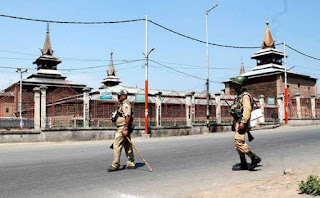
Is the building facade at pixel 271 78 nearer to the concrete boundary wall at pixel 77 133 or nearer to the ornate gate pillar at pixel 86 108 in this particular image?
the concrete boundary wall at pixel 77 133

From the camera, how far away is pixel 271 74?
47.8m

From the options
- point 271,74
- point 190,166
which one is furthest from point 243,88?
point 271,74

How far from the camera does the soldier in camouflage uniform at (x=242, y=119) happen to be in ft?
18.2

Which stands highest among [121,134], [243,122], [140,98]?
[140,98]

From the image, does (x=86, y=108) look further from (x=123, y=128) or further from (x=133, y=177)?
(x=133, y=177)

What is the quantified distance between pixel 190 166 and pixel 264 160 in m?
2.14

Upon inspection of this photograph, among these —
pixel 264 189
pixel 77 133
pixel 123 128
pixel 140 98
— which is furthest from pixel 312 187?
pixel 140 98

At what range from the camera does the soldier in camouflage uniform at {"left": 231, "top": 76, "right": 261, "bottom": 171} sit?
5555 mm

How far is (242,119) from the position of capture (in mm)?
5523

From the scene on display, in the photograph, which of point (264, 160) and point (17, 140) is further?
point (17, 140)

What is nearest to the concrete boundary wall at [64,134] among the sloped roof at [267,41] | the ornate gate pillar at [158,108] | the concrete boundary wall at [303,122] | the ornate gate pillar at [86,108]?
the ornate gate pillar at [86,108]

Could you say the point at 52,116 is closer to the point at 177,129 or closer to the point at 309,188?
the point at 177,129

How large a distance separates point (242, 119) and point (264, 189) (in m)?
1.67

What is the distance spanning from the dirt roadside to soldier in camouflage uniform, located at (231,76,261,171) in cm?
82
